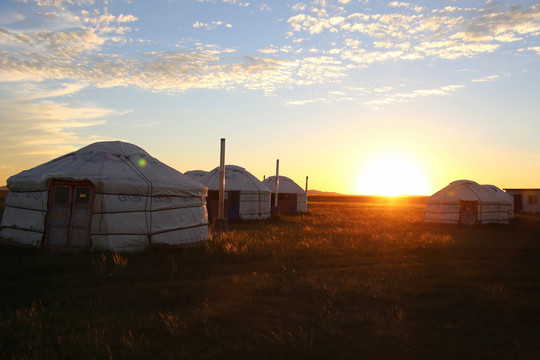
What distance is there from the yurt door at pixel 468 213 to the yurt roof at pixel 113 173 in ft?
51.6

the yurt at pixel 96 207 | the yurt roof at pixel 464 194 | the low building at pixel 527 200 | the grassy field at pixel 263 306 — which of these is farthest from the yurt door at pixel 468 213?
the low building at pixel 527 200

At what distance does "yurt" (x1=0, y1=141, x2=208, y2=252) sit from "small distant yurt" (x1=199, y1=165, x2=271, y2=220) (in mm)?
9868

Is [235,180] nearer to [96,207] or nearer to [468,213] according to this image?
[96,207]

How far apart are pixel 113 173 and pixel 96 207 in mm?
1023

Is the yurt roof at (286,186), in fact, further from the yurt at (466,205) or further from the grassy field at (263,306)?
the grassy field at (263,306)

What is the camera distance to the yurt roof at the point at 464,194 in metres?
22.7

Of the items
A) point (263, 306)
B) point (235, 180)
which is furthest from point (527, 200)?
point (263, 306)

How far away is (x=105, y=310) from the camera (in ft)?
20.6

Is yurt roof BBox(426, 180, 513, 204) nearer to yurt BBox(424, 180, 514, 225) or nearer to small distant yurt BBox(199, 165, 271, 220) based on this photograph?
yurt BBox(424, 180, 514, 225)

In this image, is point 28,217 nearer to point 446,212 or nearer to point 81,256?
point 81,256

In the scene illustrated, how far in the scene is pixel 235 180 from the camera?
22984 millimetres

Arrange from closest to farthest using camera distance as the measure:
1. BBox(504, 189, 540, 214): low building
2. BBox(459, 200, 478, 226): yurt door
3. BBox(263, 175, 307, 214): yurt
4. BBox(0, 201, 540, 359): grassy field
→ BBox(0, 201, 540, 359): grassy field < BBox(459, 200, 478, 226): yurt door < BBox(263, 175, 307, 214): yurt < BBox(504, 189, 540, 214): low building

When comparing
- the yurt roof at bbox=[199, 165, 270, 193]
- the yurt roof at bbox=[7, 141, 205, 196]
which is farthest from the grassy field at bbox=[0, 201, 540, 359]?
the yurt roof at bbox=[199, 165, 270, 193]

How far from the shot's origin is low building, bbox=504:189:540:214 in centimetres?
3619
